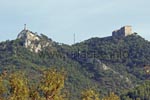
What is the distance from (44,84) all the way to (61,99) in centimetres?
198

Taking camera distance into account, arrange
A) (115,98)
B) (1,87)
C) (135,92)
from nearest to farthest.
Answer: (1,87), (115,98), (135,92)

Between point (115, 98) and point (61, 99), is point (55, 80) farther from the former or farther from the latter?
point (115, 98)

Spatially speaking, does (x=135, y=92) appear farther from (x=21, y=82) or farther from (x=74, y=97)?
(x=21, y=82)

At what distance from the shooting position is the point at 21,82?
5903 cm

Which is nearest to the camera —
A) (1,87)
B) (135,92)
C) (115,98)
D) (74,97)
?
(1,87)

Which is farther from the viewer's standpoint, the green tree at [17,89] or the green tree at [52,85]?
the green tree at [52,85]

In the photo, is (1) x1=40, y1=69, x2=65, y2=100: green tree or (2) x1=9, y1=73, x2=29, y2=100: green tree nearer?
(2) x1=9, y1=73, x2=29, y2=100: green tree

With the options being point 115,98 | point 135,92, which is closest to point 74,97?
point 135,92

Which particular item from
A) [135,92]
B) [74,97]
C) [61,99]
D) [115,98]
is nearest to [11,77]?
[61,99]

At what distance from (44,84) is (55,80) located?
40.4 inches

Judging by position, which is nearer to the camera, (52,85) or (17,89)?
(17,89)

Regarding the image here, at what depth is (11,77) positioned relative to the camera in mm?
59500

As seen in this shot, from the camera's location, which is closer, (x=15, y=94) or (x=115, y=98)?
(x=15, y=94)

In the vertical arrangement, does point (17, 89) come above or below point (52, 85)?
below
